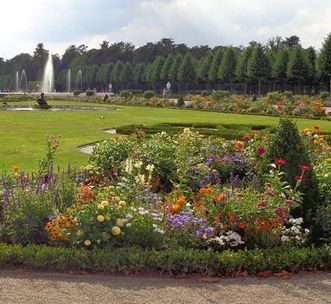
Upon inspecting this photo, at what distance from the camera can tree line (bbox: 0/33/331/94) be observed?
55.8 meters

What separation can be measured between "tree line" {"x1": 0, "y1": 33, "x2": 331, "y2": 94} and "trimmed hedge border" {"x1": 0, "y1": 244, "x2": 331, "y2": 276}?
47622 mm

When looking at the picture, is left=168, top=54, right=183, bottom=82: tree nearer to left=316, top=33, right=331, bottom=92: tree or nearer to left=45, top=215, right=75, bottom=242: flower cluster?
left=316, top=33, right=331, bottom=92: tree

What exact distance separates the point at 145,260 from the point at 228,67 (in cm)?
6097

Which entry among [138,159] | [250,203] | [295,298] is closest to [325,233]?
[250,203]

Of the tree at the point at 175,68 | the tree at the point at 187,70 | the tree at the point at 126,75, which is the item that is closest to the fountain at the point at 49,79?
the tree at the point at 126,75

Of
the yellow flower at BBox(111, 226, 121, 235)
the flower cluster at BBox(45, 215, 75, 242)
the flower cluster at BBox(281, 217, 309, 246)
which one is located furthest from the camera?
the flower cluster at BBox(281, 217, 309, 246)

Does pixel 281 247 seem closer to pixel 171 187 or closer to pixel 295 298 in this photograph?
pixel 295 298

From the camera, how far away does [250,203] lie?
18.6 ft

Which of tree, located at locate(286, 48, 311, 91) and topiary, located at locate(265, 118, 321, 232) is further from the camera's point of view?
tree, located at locate(286, 48, 311, 91)

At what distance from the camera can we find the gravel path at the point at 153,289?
4352 mm

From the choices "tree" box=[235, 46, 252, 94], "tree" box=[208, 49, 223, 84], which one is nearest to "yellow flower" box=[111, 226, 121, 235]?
"tree" box=[235, 46, 252, 94]

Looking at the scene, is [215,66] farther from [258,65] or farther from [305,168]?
[305,168]

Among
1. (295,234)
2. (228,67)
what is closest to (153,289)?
(295,234)

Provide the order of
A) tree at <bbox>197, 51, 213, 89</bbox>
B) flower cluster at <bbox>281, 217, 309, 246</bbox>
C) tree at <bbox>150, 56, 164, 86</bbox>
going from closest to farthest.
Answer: flower cluster at <bbox>281, 217, 309, 246</bbox> < tree at <bbox>197, 51, 213, 89</bbox> < tree at <bbox>150, 56, 164, 86</bbox>
